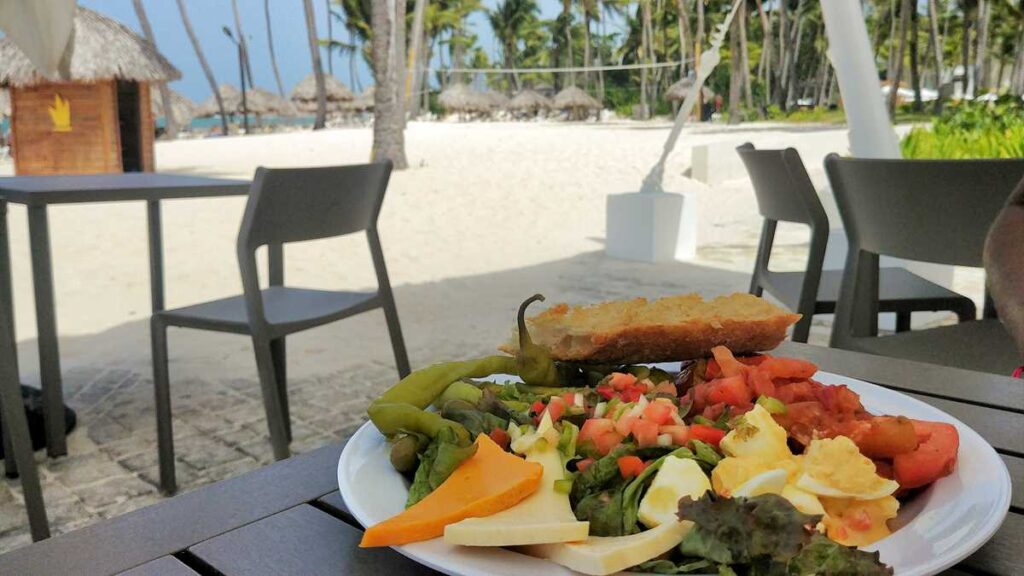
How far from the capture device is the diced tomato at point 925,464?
69 cm

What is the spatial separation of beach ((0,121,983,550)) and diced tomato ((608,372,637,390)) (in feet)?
7.19

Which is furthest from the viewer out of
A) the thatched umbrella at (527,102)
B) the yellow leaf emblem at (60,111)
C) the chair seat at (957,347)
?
the thatched umbrella at (527,102)

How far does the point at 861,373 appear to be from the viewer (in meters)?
1.21

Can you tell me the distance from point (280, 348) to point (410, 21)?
4625 cm

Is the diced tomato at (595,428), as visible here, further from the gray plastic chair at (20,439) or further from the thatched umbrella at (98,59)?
the thatched umbrella at (98,59)

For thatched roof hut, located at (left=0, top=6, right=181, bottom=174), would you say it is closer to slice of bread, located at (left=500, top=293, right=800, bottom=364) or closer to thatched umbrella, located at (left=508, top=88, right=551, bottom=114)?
slice of bread, located at (left=500, top=293, right=800, bottom=364)

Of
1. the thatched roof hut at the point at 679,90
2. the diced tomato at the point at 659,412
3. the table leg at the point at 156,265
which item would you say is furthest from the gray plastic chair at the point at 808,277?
the thatched roof hut at the point at 679,90

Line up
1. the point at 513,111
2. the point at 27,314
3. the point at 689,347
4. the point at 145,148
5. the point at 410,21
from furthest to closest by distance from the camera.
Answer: the point at 410,21 < the point at 513,111 < the point at 145,148 < the point at 27,314 < the point at 689,347

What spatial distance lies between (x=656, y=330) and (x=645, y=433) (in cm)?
21

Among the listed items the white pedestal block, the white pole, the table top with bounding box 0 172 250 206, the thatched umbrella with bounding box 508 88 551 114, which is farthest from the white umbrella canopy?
the thatched umbrella with bounding box 508 88 551 114

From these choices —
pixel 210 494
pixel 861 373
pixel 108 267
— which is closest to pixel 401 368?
pixel 861 373

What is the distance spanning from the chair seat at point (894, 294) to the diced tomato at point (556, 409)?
1902mm

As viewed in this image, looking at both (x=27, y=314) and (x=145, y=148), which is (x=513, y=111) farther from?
(x=27, y=314)

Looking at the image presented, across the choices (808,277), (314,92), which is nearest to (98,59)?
(808,277)
